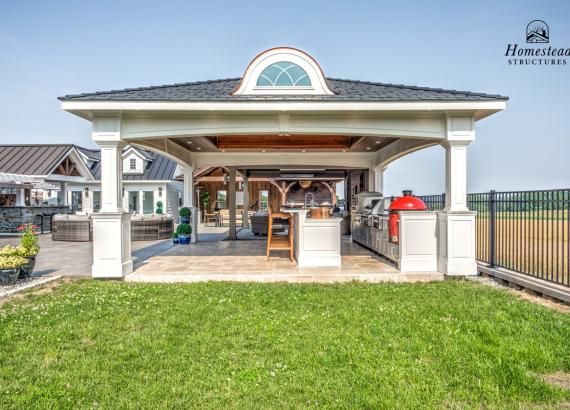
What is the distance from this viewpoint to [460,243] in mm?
6109

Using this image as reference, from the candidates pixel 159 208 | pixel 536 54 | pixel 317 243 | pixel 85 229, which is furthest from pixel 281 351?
pixel 159 208

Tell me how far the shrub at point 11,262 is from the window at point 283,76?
5.58m

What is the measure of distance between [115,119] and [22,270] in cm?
325

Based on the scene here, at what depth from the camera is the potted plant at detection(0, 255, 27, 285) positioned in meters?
Result: 5.76

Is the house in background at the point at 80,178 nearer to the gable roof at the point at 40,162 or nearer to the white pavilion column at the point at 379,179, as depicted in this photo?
the gable roof at the point at 40,162

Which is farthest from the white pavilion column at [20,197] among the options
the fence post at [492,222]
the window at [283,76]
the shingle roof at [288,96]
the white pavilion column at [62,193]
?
the fence post at [492,222]

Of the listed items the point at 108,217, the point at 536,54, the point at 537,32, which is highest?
the point at 537,32

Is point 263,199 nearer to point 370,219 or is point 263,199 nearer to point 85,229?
point 85,229

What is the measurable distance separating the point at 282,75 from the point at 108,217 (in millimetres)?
4394

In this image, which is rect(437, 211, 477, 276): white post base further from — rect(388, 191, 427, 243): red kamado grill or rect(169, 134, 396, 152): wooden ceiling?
rect(169, 134, 396, 152): wooden ceiling

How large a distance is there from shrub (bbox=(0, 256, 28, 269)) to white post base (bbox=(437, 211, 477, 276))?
25.6 ft

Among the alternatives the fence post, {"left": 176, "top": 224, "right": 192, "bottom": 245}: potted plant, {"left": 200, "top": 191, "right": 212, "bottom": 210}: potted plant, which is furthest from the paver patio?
{"left": 200, "top": 191, "right": 212, "bottom": 210}: potted plant

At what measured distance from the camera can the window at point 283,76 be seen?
267 inches

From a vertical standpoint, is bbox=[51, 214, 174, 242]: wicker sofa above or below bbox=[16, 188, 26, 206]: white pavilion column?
below
